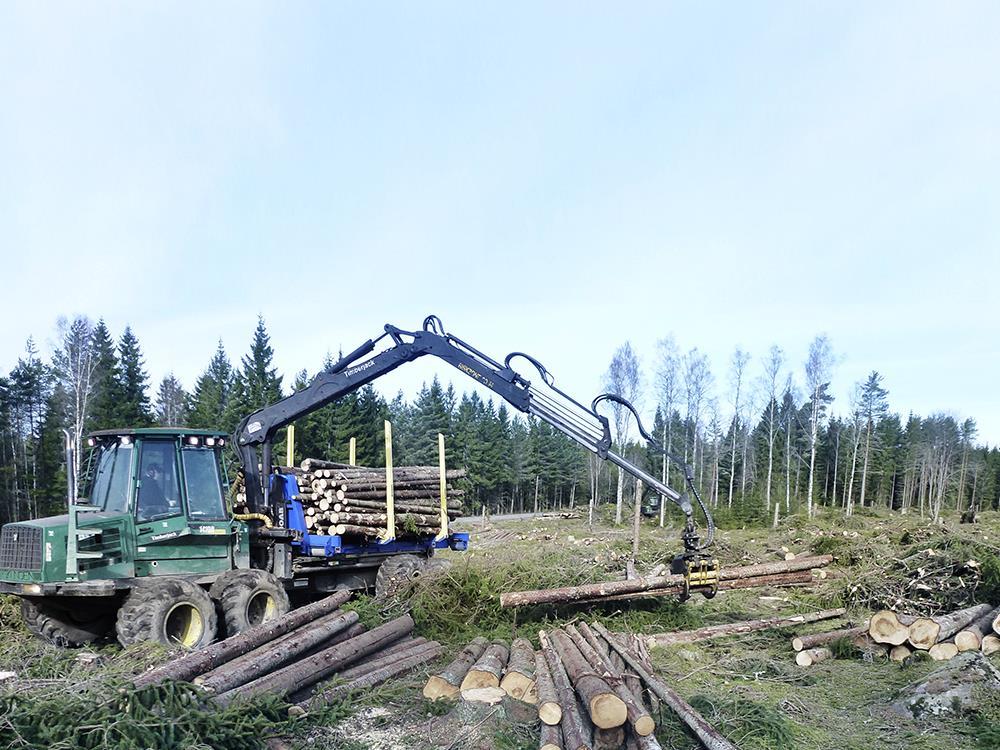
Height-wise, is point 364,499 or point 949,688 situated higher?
point 364,499

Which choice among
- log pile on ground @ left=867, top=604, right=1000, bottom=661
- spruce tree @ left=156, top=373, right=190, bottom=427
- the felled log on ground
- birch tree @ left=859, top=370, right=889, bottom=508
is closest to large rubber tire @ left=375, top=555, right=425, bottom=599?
log pile on ground @ left=867, top=604, right=1000, bottom=661

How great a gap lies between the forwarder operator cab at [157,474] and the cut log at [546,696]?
4.81 meters

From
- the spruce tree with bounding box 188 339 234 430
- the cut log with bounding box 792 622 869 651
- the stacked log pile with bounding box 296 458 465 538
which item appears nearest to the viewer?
the cut log with bounding box 792 622 869 651

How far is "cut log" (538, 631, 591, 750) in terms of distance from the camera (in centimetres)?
520

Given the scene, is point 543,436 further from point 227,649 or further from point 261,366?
point 227,649

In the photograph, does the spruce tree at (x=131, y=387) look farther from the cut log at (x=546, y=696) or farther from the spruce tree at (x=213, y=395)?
the cut log at (x=546, y=696)

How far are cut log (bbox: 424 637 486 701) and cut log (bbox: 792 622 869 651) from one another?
13.8 feet

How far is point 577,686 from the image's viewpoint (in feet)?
20.1

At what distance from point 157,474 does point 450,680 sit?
185 inches

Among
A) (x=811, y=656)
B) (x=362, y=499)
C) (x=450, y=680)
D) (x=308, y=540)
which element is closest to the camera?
(x=450, y=680)

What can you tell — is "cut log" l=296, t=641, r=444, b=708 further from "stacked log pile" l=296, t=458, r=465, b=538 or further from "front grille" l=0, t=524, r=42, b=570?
"front grille" l=0, t=524, r=42, b=570

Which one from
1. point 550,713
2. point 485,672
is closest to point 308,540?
point 485,672

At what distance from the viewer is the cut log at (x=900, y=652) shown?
27.7ft

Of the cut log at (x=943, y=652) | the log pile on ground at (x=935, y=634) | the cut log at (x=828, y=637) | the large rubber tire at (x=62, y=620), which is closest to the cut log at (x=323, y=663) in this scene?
the large rubber tire at (x=62, y=620)
